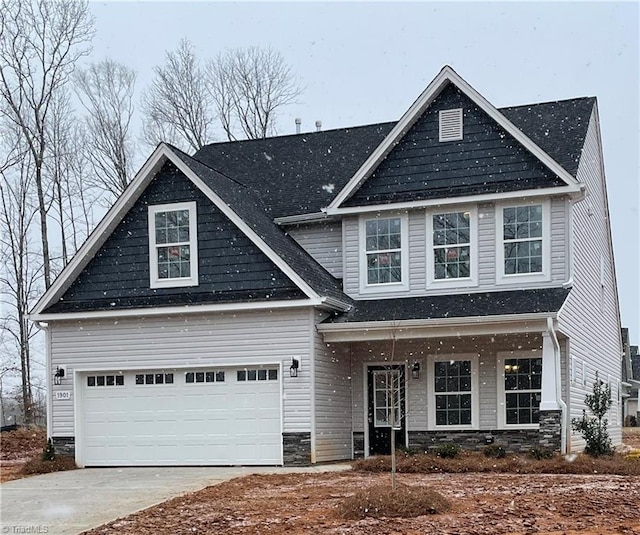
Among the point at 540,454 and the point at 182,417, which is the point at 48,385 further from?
the point at 540,454

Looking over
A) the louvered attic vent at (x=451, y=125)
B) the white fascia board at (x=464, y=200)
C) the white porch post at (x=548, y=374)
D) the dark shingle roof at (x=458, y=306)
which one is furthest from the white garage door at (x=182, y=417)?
the louvered attic vent at (x=451, y=125)

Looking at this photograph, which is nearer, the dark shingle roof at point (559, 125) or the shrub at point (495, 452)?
the shrub at point (495, 452)

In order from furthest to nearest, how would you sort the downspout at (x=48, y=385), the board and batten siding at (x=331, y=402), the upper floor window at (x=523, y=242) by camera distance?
the downspout at (x=48, y=385) → the upper floor window at (x=523, y=242) → the board and batten siding at (x=331, y=402)

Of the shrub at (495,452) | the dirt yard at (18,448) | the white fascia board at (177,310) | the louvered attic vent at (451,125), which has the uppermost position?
the louvered attic vent at (451,125)

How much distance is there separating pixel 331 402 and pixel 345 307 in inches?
73.7

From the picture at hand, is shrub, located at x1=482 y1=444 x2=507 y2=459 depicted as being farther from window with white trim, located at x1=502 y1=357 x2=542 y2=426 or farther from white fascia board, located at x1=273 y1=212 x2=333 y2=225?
white fascia board, located at x1=273 y1=212 x2=333 y2=225

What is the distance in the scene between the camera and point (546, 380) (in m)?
15.2

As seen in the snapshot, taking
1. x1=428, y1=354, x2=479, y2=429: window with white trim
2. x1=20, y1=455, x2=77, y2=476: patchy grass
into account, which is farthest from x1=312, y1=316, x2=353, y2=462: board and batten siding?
x1=20, y1=455, x2=77, y2=476: patchy grass

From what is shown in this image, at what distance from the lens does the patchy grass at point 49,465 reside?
54.3ft

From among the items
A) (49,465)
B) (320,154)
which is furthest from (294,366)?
(320,154)

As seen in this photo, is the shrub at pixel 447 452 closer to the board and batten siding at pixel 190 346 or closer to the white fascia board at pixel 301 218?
the board and batten siding at pixel 190 346

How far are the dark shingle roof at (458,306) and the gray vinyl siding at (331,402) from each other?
0.86 metres

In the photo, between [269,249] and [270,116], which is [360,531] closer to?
[269,249]

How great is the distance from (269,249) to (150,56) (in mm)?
26710
